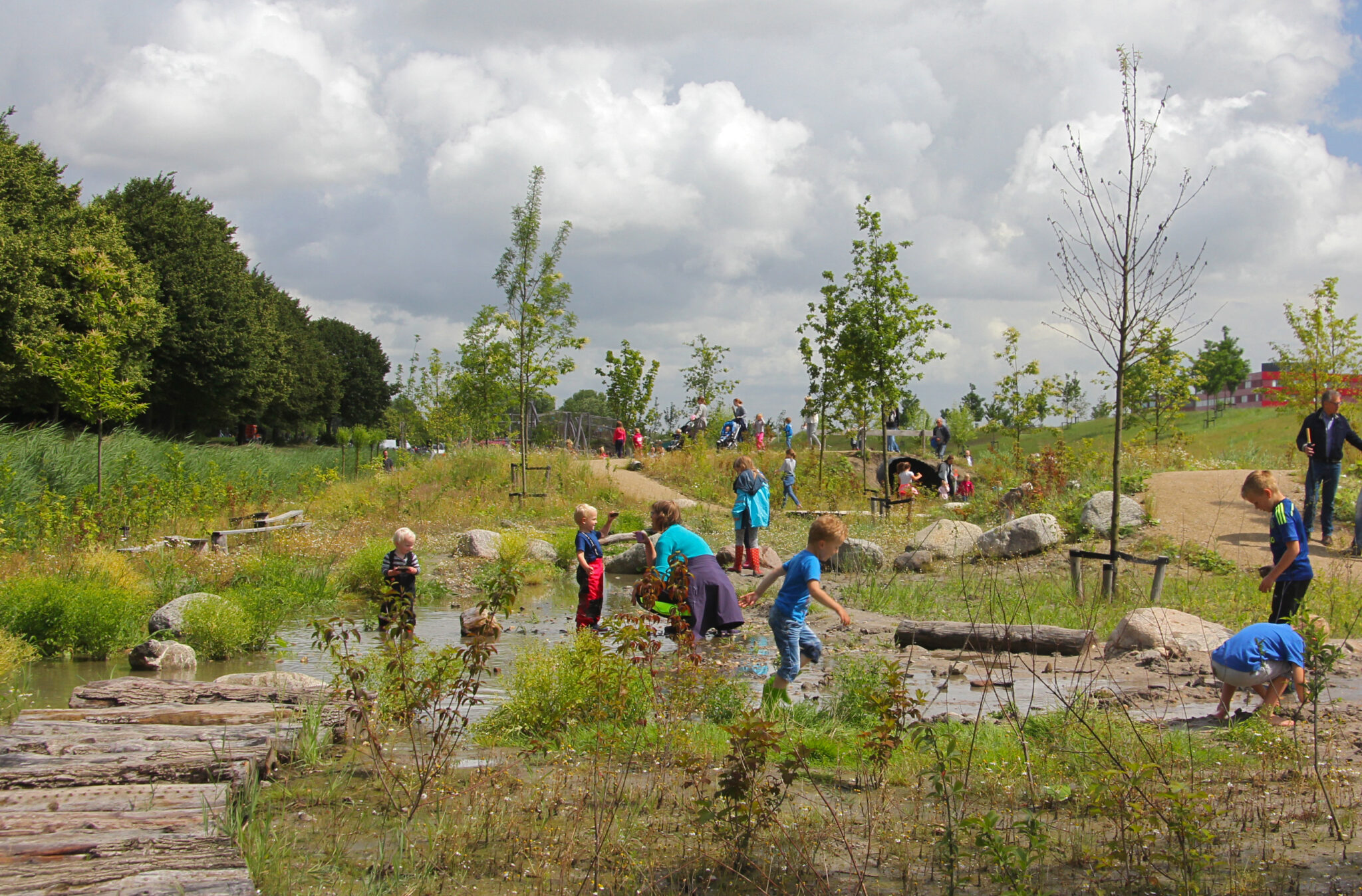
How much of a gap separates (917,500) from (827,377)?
4.48 m

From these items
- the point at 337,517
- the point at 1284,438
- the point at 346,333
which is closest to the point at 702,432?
the point at 337,517

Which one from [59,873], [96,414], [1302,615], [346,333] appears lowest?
[59,873]

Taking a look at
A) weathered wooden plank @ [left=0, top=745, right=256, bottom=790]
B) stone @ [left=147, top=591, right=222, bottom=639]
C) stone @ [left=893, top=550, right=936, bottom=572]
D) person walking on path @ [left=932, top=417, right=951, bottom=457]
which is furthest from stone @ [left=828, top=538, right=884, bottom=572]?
person walking on path @ [left=932, top=417, right=951, bottom=457]

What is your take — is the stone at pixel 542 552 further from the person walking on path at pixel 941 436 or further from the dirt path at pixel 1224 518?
the person walking on path at pixel 941 436

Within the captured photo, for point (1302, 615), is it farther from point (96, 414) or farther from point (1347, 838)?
point (96, 414)

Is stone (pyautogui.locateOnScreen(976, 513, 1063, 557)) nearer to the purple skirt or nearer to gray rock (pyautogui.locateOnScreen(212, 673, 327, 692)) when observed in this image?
the purple skirt

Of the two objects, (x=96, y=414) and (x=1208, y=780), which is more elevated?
(x=96, y=414)

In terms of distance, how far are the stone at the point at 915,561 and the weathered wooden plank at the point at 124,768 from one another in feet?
36.7

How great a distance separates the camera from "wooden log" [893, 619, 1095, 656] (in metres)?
8.77

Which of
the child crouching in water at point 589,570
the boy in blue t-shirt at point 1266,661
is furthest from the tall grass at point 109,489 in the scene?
the boy in blue t-shirt at point 1266,661

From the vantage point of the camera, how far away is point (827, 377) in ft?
87.6

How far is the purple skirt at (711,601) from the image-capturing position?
26.2 feet

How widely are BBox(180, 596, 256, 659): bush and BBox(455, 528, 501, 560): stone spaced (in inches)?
290

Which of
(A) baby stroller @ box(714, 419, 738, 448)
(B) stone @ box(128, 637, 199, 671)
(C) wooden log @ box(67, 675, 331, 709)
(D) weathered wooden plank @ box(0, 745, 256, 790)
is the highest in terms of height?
(A) baby stroller @ box(714, 419, 738, 448)
